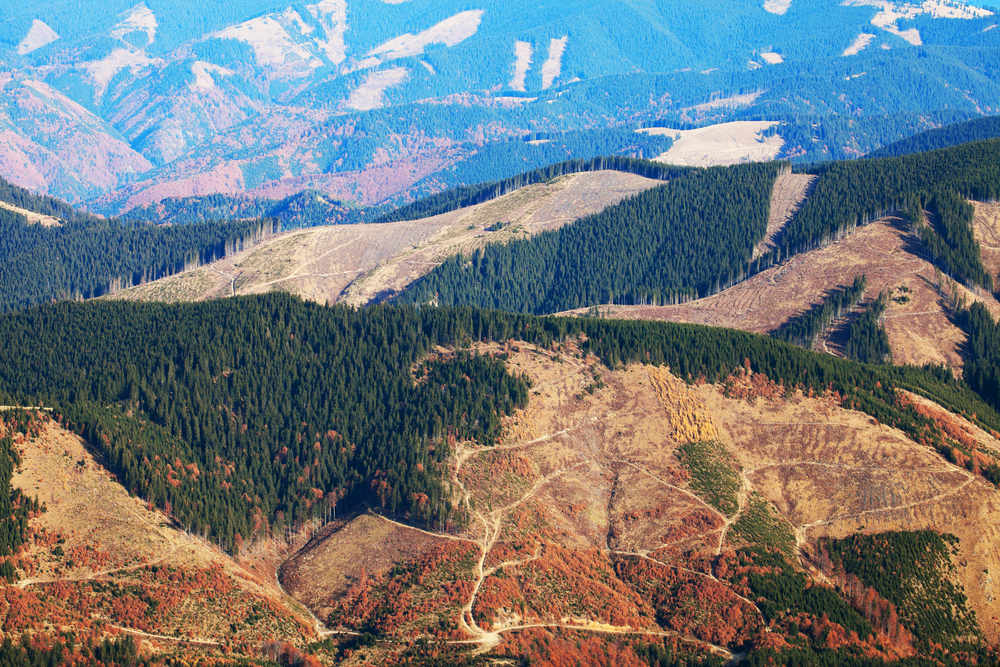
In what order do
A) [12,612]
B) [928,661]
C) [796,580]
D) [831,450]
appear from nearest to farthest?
[12,612] < [928,661] < [796,580] < [831,450]

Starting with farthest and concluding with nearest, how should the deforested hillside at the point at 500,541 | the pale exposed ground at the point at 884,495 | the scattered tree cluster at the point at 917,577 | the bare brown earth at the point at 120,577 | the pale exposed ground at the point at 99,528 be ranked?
the pale exposed ground at the point at 884,495
the scattered tree cluster at the point at 917,577
the deforested hillside at the point at 500,541
the pale exposed ground at the point at 99,528
the bare brown earth at the point at 120,577

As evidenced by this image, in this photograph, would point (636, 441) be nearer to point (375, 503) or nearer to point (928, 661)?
point (375, 503)

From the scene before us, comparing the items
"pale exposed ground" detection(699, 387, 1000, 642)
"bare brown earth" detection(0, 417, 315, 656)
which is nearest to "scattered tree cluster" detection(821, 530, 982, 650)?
"pale exposed ground" detection(699, 387, 1000, 642)

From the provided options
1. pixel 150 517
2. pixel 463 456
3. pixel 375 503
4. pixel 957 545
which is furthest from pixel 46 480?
pixel 957 545

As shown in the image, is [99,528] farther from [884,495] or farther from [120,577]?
[884,495]

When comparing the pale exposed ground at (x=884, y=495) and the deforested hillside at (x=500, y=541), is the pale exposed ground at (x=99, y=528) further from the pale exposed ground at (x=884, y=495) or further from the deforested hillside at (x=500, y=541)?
the pale exposed ground at (x=884, y=495)

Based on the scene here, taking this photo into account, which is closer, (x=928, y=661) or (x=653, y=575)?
(x=928, y=661)

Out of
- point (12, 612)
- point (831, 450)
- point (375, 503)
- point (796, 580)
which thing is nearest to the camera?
point (12, 612)

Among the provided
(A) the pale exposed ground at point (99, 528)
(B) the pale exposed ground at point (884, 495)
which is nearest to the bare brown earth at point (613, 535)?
(B) the pale exposed ground at point (884, 495)
